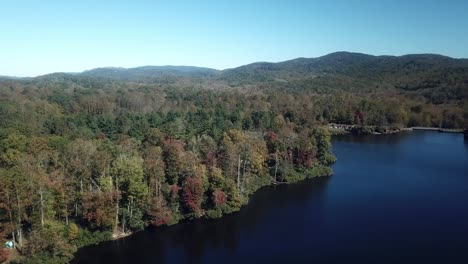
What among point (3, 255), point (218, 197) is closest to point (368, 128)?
point (218, 197)

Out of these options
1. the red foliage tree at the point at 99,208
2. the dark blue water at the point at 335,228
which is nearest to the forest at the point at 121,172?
the red foliage tree at the point at 99,208

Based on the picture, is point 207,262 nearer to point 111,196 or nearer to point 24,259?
point 111,196

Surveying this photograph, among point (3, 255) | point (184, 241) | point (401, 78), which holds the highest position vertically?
point (401, 78)

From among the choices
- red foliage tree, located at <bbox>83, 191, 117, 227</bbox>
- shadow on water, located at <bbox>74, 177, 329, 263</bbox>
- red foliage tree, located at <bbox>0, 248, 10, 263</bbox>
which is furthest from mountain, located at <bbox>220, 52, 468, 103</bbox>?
red foliage tree, located at <bbox>0, 248, 10, 263</bbox>

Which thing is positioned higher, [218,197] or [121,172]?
[121,172]

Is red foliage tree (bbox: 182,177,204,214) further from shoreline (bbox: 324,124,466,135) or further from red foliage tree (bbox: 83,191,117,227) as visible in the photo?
shoreline (bbox: 324,124,466,135)

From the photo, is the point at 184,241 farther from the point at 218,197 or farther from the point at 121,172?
the point at 121,172
